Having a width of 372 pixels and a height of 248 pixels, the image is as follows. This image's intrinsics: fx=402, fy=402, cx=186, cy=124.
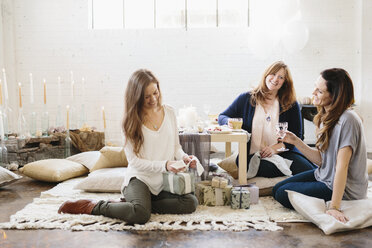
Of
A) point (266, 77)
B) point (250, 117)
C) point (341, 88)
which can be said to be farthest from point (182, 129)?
point (341, 88)

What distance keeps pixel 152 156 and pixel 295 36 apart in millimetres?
3630

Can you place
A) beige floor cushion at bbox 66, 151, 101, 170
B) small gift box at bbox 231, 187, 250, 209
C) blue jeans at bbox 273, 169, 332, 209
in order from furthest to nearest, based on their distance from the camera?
beige floor cushion at bbox 66, 151, 101, 170 < small gift box at bbox 231, 187, 250, 209 < blue jeans at bbox 273, 169, 332, 209

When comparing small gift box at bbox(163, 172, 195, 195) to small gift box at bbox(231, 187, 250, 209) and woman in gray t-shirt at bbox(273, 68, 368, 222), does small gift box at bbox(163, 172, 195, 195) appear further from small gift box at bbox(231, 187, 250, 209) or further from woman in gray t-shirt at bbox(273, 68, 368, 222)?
woman in gray t-shirt at bbox(273, 68, 368, 222)

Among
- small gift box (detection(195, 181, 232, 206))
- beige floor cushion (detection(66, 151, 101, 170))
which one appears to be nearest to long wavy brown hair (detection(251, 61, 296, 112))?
small gift box (detection(195, 181, 232, 206))

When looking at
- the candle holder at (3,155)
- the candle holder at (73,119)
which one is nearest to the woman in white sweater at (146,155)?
the candle holder at (3,155)

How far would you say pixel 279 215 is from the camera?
2.51 metres

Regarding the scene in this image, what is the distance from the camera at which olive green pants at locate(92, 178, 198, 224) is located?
234cm

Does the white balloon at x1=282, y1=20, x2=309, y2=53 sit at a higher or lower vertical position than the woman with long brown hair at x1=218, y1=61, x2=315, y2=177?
higher

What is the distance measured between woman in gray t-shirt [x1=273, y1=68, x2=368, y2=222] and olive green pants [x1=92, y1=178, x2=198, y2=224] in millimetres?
769

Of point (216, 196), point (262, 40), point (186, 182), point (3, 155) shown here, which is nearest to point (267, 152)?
point (216, 196)

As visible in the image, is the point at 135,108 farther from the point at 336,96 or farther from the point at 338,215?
the point at 338,215

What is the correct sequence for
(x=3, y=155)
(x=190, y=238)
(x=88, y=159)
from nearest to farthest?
1. (x=190, y=238)
2. (x=88, y=159)
3. (x=3, y=155)

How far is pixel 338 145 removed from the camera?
223cm

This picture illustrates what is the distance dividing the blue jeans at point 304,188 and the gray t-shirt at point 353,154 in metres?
0.05
